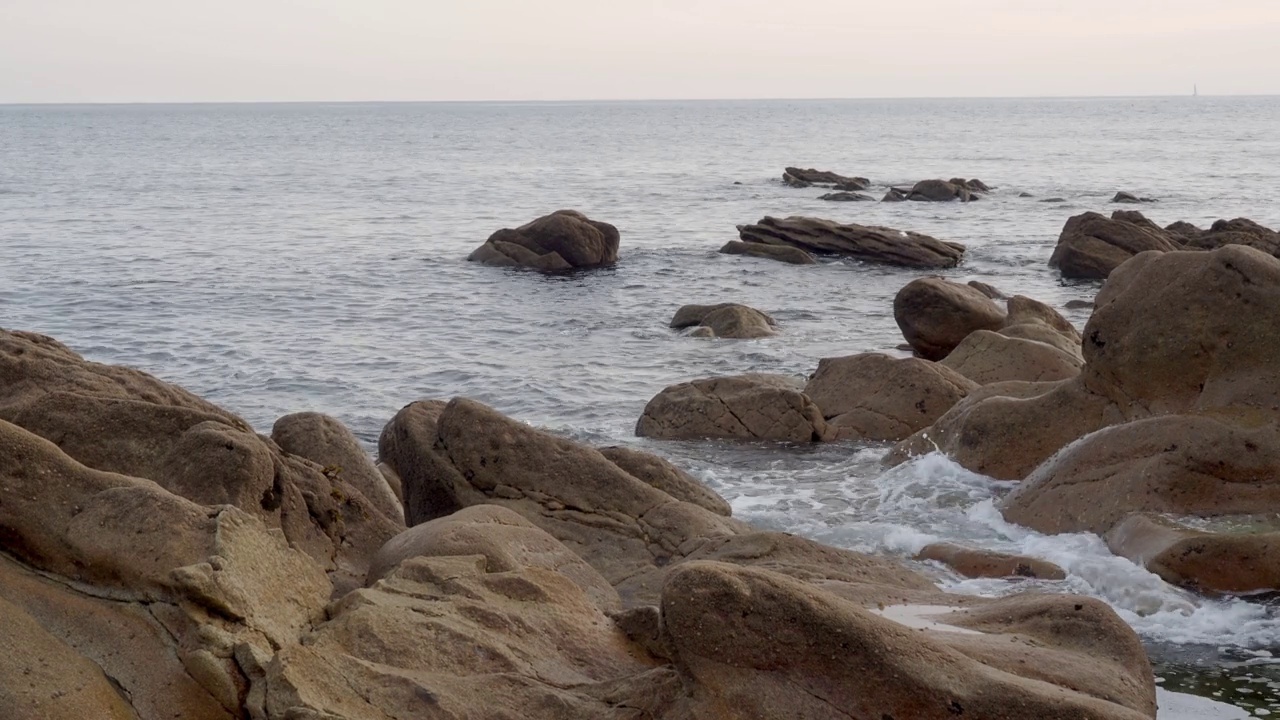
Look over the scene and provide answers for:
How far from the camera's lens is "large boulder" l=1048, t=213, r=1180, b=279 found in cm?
2734

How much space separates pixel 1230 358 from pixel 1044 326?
6.50 metres

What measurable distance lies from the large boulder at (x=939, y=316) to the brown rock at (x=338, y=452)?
9.85m

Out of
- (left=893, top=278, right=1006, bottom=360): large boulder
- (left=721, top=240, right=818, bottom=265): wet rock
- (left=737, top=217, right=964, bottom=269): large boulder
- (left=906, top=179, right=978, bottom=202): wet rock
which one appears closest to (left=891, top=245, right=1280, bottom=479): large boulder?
(left=893, top=278, right=1006, bottom=360): large boulder

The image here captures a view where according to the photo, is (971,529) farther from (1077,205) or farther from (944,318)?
(1077,205)

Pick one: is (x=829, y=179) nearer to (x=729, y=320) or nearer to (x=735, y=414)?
(x=729, y=320)

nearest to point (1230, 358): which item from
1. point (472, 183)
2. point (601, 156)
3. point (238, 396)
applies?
point (238, 396)

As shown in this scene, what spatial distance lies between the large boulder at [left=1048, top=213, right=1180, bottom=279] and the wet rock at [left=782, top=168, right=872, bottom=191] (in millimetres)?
27674

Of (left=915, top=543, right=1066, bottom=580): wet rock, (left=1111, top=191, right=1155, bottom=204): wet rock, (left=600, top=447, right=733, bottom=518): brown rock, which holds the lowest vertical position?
(left=1111, top=191, right=1155, bottom=204): wet rock

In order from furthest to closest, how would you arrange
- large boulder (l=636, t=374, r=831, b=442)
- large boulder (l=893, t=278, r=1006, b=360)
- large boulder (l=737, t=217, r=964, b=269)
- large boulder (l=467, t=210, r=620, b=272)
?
large boulder (l=467, t=210, r=620, b=272), large boulder (l=737, t=217, r=964, b=269), large boulder (l=893, t=278, r=1006, b=360), large boulder (l=636, t=374, r=831, b=442)

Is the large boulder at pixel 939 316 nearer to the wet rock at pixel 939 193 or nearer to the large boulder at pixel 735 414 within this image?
the large boulder at pixel 735 414

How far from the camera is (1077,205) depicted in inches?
1818

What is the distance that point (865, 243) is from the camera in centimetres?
3064

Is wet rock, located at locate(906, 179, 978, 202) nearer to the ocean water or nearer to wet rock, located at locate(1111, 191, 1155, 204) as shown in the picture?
the ocean water

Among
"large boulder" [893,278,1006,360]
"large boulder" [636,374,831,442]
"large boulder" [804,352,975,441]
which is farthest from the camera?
"large boulder" [893,278,1006,360]
